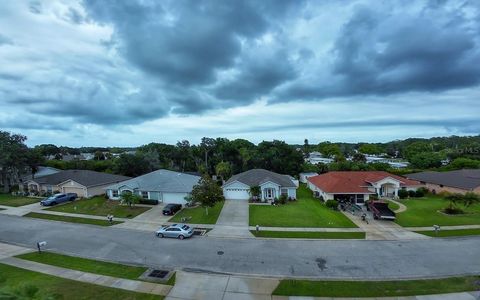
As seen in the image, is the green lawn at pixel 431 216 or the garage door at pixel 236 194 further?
the garage door at pixel 236 194

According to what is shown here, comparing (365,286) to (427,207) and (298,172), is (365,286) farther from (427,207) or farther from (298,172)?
(298,172)

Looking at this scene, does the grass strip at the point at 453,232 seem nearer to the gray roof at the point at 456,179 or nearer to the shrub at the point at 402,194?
the shrub at the point at 402,194

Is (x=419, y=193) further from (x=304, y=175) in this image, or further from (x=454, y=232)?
(x=304, y=175)

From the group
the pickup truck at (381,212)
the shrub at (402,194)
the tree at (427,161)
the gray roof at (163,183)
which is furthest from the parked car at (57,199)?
the tree at (427,161)

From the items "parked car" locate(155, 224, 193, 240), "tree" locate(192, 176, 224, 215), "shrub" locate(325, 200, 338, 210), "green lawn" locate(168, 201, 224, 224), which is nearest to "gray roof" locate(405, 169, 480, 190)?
"shrub" locate(325, 200, 338, 210)

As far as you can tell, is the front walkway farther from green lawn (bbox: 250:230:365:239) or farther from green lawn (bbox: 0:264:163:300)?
green lawn (bbox: 0:264:163:300)

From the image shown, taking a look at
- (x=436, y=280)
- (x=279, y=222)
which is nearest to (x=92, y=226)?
(x=279, y=222)
